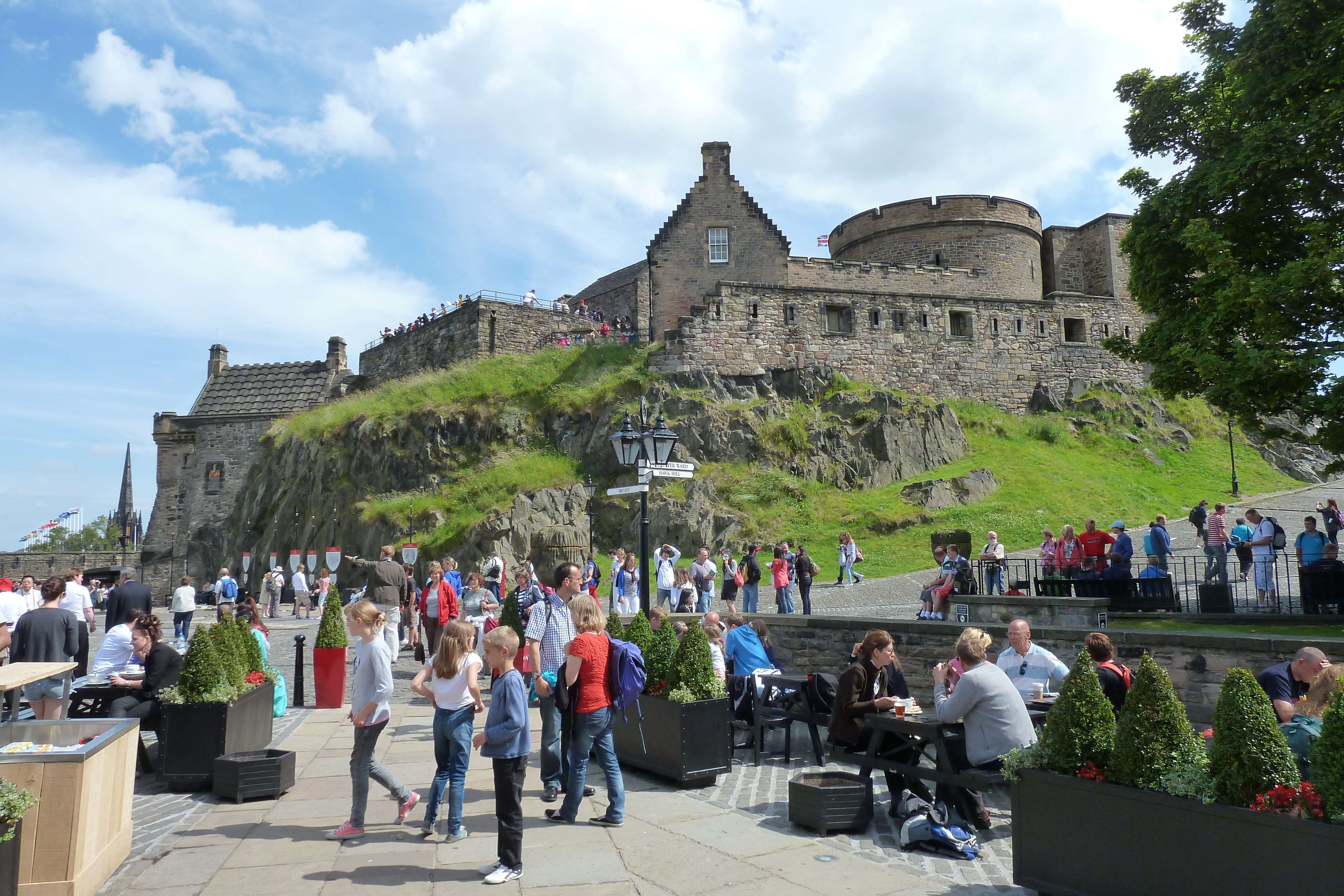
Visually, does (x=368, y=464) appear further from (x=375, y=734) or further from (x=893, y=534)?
(x=375, y=734)

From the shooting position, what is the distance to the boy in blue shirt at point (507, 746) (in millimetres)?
5418

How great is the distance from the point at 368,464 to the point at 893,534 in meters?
20.7

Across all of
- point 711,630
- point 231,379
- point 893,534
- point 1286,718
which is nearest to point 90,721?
point 711,630

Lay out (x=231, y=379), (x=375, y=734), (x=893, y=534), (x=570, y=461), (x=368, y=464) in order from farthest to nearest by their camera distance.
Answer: (x=231, y=379)
(x=368, y=464)
(x=570, y=461)
(x=893, y=534)
(x=375, y=734)

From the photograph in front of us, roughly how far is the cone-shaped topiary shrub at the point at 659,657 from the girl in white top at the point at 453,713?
7.15 ft

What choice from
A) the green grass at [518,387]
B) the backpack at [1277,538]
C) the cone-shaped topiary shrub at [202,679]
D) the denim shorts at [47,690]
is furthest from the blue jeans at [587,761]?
the green grass at [518,387]

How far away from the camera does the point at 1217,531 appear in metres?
16.7

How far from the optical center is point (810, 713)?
27.5 ft

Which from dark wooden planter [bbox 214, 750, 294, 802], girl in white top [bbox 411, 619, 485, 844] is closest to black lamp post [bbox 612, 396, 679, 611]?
dark wooden planter [bbox 214, 750, 294, 802]

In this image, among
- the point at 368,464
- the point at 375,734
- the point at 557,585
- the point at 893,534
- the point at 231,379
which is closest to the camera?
the point at 375,734

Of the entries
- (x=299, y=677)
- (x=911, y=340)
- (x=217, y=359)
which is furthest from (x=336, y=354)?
(x=299, y=677)

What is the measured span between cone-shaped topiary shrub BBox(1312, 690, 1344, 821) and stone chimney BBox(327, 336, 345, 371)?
55.6 metres

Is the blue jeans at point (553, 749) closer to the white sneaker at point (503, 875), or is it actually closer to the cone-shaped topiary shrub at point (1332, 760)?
the white sneaker at point (503, 875)

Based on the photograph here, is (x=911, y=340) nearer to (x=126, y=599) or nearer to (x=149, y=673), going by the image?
(x=126, y=599)
